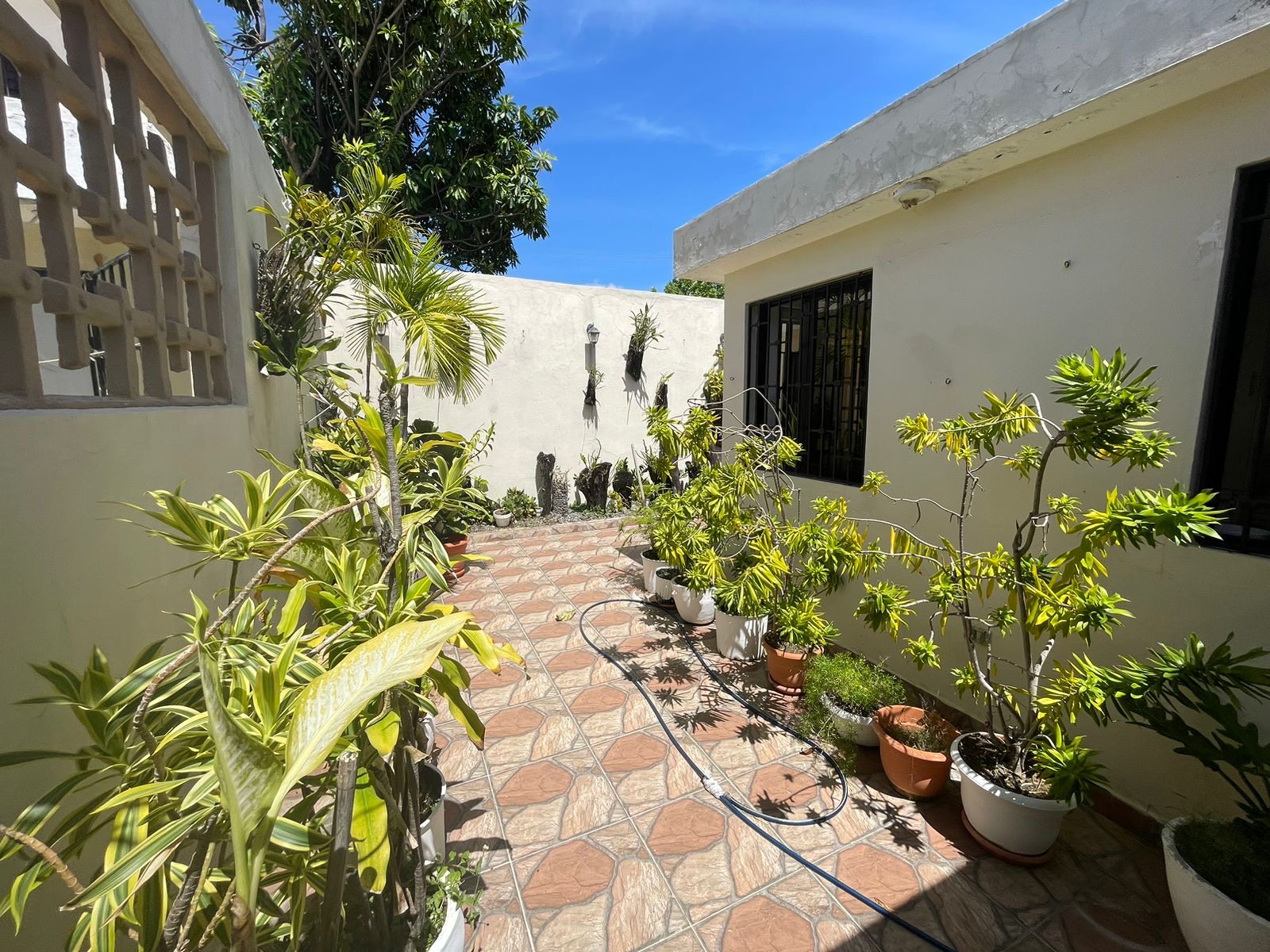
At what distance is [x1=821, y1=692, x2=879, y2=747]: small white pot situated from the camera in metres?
3.01

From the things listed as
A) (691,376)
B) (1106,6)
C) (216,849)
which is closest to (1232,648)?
(1106,6)

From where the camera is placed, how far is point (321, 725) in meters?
0.72

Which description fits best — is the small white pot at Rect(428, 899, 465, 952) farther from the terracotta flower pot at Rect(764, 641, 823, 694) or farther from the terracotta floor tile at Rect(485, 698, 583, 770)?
the terracotta flower pot at Rect(764, 641, 823, 694)

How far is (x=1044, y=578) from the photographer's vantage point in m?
2.39

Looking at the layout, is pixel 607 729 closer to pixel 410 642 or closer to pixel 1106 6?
pixel 410 642

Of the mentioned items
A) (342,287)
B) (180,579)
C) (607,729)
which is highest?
(342,287)

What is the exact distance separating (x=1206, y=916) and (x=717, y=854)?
170cm

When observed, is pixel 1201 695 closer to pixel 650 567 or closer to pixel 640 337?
pixel 650 567

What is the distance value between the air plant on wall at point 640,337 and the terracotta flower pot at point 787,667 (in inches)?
245

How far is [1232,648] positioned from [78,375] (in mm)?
8604

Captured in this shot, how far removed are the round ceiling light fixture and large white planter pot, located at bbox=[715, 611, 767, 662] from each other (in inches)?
118

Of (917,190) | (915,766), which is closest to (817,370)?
(917,190)

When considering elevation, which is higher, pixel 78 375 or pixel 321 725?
pixel 78 375

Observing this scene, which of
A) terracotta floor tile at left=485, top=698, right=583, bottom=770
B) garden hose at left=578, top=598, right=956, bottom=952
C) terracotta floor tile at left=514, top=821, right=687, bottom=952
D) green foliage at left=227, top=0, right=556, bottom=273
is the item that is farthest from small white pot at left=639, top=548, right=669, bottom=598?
green foliage at left=227, top=0, right=556, bottom=273
